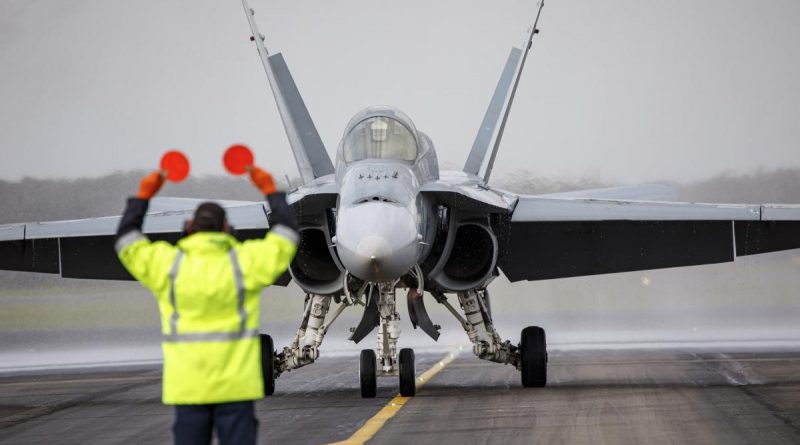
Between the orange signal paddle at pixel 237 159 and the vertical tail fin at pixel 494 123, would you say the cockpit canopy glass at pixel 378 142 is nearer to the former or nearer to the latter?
the vertical tail fin at pixel 494 123

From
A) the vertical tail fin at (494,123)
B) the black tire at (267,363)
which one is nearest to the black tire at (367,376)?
the black tire at (267,363)

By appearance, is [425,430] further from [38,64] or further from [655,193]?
[38,64]

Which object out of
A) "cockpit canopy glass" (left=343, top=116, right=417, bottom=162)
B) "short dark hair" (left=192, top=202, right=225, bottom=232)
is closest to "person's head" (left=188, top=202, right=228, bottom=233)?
"short dark hair" (left=192, top=202, right=225, bottom=232)

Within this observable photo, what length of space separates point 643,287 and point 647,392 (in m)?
13.7

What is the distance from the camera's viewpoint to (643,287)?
2720 centimetres

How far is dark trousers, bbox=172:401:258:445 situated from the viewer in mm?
6016

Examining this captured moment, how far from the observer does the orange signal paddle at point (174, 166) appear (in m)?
6.30

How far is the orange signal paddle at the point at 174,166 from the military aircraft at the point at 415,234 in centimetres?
527

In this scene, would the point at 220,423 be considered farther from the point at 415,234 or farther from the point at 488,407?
the point at 488,407

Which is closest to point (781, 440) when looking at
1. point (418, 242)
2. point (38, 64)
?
point (418, 242)

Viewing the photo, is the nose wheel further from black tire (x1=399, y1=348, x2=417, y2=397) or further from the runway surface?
the runway surface

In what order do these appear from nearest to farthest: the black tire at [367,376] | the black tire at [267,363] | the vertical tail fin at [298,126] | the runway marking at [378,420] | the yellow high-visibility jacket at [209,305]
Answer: the yellow high-visibility jacket at [209,305], the runway marking at [378,420], the black tire at [367,376], the black tire at [267,363], the vertical tail fin at [298,126]

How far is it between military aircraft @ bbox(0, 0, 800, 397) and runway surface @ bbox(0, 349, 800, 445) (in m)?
0.75

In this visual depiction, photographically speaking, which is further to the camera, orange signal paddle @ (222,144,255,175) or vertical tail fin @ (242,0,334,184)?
vertical tail fin @ (242,0,334,184)
